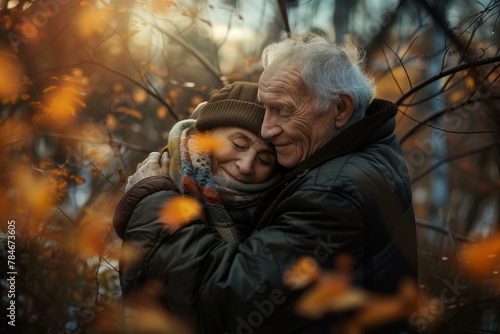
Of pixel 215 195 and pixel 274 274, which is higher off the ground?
pixel 215 195

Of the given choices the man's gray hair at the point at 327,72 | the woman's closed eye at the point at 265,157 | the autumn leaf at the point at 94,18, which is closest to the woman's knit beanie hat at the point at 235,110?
the woman's closed eye at the point at 265,157

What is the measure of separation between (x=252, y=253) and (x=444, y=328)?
8.59ft

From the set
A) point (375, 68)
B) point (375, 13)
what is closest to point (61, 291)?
point (375, 68)

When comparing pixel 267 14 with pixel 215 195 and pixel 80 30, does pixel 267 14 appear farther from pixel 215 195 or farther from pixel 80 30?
pixel 215 195

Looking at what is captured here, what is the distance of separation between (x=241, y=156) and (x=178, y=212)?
18.9 inches

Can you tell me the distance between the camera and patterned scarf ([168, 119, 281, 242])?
2.66 metres

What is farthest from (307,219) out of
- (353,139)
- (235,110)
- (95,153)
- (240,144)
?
(95,153)

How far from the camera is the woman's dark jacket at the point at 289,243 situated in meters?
2.22

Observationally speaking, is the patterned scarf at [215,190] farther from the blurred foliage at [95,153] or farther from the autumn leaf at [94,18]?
the autumn leaf at [94,18]

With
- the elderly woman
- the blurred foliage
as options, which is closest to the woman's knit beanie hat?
the elderly woman

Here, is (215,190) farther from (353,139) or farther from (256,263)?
(353,139)

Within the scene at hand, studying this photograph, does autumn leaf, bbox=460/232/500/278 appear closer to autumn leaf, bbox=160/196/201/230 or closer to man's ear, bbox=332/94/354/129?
man's ear, bbox=332/94/354/129

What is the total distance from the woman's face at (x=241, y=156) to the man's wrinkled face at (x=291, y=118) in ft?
0.30

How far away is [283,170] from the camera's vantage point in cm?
287
